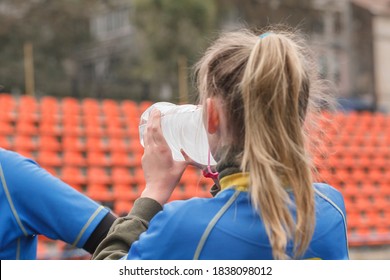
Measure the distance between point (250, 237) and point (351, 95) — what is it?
19607 mm

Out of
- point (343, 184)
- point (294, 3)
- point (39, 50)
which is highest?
point (294, 3)

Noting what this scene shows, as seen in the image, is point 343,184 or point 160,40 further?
point 160,40

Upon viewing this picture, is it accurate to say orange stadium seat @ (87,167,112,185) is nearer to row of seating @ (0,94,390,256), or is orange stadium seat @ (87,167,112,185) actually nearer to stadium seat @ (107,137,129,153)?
row of seating @ (0,94,390,256)

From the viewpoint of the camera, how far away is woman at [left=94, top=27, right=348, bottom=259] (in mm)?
1343

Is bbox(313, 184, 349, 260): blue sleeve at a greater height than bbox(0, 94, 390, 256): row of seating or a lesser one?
greater

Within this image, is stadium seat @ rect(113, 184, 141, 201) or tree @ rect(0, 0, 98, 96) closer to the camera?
stadium seat @ rect(113, 184, 141, 201)

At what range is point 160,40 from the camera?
66.6 feet

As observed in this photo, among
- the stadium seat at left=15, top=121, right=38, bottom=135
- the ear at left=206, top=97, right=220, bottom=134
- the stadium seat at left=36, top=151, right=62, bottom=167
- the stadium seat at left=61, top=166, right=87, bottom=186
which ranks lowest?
the stadium seat at left=61, top=166, right=87, bottom=186

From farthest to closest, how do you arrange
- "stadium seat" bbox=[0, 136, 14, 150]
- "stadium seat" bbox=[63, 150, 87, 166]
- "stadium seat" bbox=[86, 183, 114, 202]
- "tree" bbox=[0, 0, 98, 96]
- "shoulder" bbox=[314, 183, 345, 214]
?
"tree" bbox=[0, 0, 98, 96] < "stadium seat" bbox=[63, 150, 87, 166] < "stadium seat" bbox=[86, 183, 114, 202] < "stadium seat" bbox=[0, 136, 14, 150] < "shoulder" bbox=[314, 183, 345, 214]

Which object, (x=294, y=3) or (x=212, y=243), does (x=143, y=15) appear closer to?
(x=294, y=3)

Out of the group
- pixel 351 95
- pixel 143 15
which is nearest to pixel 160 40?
pixel 143 15

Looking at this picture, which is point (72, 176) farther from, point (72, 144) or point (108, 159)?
point (108, 159)

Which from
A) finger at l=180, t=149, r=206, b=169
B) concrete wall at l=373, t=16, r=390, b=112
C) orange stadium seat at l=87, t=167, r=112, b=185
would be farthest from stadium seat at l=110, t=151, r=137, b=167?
concrete wall at l=373, t=16, r=390, b=112

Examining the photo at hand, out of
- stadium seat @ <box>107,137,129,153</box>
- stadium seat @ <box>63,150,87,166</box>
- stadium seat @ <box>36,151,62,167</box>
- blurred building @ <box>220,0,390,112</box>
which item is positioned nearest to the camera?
stadium seat @ <box>36,151,62,167</box>
